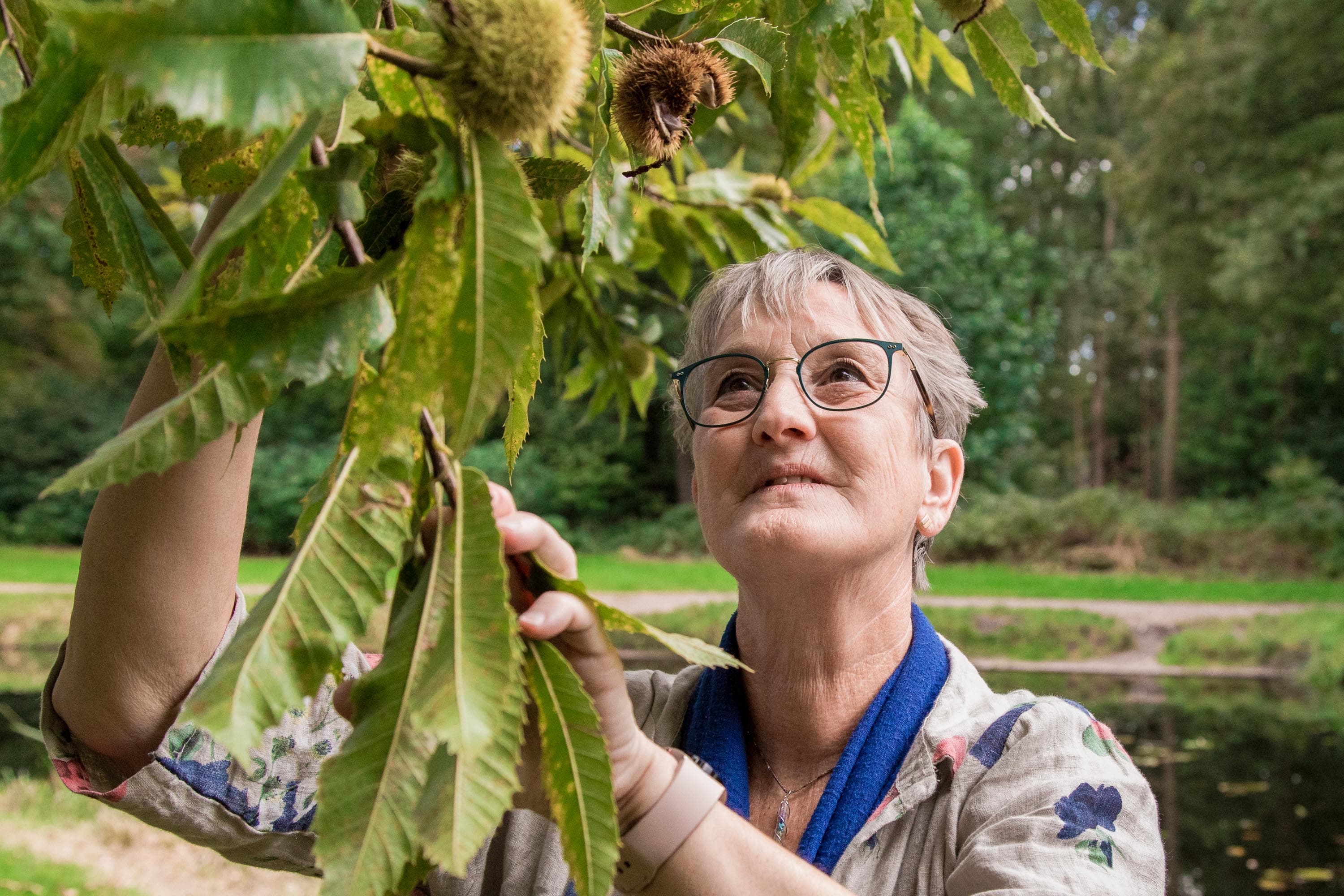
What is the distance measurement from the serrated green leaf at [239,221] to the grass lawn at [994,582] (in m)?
8.92

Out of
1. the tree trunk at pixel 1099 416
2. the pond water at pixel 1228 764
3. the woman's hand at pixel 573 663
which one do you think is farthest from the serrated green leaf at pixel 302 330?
the tree trunk at pixel 1099 416

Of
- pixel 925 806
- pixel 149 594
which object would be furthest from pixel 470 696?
pixel 925 806

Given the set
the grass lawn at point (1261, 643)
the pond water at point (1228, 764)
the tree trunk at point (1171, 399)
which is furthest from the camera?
the tree trunk at point (1171, 399)

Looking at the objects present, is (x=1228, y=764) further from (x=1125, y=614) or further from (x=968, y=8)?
(x=968, y=8)

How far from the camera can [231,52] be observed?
0.46m

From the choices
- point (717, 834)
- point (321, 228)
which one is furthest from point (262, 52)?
point (717, 834)

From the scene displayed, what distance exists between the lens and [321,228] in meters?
0.68

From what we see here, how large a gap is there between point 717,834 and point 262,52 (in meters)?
0.60

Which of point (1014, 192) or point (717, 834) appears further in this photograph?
point (1014, 192)

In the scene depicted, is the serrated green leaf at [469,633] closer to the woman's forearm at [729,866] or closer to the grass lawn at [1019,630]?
the woman's forearm at [729,866]

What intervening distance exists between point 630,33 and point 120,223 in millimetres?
428

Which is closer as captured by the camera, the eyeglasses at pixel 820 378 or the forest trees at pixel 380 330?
the forest trees at pixel 380 330

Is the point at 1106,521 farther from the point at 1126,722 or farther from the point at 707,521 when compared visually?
the point at 707,521

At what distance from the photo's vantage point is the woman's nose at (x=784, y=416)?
1266 millimetres
